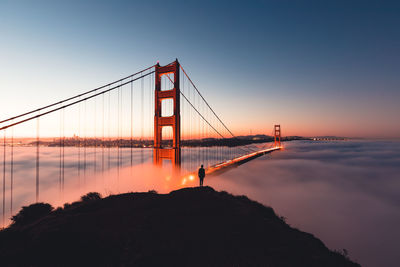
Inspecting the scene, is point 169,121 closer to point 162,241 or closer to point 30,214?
point 30,214

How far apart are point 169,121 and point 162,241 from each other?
41.3 ft

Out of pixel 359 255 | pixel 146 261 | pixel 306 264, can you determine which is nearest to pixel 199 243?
pixel 146 261

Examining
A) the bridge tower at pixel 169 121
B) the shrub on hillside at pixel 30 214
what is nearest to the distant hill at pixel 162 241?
the shrub on hillside at pixel 30 214

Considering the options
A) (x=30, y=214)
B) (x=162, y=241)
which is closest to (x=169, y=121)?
(x=30, y=214)

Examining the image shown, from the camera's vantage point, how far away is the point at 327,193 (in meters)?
27.3

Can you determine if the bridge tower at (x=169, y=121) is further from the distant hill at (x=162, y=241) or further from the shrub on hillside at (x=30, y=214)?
the distant hill at (x=162, y=241)

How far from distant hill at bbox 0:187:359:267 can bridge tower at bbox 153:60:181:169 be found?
943 centimetres

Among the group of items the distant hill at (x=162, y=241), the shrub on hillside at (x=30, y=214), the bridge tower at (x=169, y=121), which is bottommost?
the shrub on hillside at (x=30, y=214)

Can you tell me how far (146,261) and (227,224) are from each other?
3.04 metres

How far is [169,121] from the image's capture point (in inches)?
667

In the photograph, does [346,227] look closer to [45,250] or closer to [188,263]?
[188,263]

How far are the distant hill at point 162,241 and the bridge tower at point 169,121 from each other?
9.43 metres

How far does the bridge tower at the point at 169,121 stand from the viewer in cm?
1661

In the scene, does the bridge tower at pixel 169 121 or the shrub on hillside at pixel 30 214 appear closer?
the shrub on hillside at pixel 30 214
